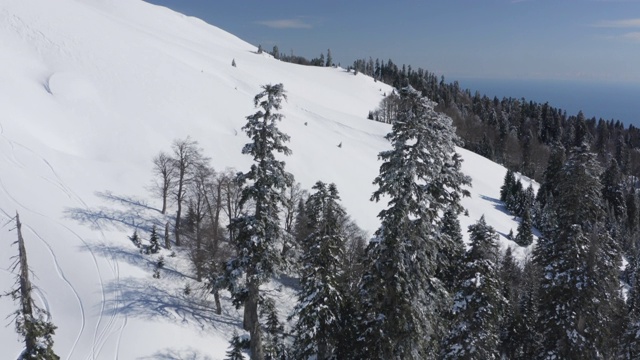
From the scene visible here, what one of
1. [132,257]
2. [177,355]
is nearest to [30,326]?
[177,355]

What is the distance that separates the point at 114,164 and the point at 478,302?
133ft

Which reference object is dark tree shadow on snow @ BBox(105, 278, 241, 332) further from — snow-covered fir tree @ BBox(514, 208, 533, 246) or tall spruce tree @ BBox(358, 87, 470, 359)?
snow-covered fir tree @ BBox(514, 208, 533, 246)

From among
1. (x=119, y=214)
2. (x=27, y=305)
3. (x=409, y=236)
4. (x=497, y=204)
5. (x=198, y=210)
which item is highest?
(x=409, y=236)

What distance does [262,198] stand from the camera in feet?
57.1

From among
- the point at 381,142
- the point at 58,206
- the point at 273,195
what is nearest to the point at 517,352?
the point at 273,195

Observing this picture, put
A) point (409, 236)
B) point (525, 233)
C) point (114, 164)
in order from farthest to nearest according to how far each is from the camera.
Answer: point (525, 233) → point (114, 164) → point (409, 236)

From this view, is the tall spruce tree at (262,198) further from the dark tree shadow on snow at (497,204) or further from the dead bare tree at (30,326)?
the dark tree shadow on snow at (497,204)

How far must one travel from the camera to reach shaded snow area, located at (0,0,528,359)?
29.1 metres

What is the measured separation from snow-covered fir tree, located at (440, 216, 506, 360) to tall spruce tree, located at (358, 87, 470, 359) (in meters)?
4.48

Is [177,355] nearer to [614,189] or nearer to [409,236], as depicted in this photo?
[409,236]

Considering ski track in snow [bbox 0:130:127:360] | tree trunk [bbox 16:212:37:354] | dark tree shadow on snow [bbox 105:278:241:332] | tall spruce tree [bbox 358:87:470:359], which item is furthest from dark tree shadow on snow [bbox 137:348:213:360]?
tall spruce tree [bbox 358:87:470:359]

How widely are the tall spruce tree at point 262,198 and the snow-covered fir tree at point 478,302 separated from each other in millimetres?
9651

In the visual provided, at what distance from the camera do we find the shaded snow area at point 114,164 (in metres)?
29.1

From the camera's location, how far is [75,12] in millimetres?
80562
